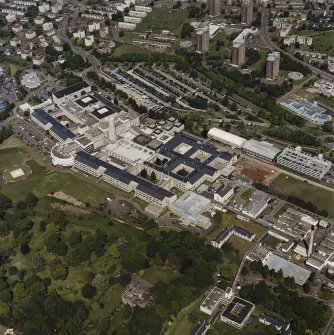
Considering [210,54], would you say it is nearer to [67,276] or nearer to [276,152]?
[276,152]

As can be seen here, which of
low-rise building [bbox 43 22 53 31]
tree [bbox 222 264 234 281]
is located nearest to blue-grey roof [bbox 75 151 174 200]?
tree [bbox 222 264 234 281]

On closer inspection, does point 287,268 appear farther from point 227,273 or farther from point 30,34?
point 30,34

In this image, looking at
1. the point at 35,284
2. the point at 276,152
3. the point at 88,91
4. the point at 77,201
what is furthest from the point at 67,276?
the point at 88,91

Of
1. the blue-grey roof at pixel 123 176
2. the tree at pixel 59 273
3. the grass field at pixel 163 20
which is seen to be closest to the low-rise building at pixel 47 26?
the grass field at pixel 163 20

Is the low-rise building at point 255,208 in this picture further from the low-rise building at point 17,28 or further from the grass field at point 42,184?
the low-rise building at point 17,28

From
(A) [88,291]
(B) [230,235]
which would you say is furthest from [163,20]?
(A) [88,291]

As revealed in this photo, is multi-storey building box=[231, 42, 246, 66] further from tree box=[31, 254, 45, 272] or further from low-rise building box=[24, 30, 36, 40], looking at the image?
tree box=[31, 254, 45, 272]

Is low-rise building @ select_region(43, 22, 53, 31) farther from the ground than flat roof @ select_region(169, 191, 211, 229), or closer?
farther from the ground
